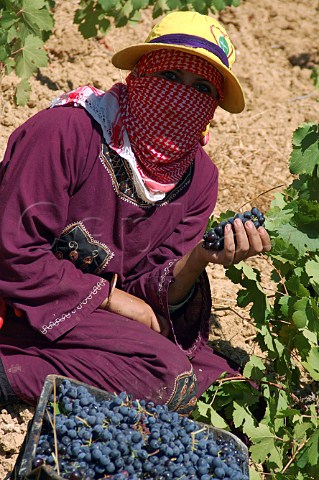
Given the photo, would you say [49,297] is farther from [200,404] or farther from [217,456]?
[217,456]

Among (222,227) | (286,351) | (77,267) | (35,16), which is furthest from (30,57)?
(286,351)

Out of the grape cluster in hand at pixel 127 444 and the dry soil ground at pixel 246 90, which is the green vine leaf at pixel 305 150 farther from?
the grape cluster in hand at pixel 127 444

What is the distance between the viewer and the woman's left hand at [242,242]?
275 cm

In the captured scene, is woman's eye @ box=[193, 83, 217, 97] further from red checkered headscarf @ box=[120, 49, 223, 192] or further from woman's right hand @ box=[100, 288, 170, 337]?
woman's right hand @ box=[100, 288, 170, 337]

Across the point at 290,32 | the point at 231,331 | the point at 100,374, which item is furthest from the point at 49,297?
the point at 290,32

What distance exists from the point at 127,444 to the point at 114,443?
0.04 m

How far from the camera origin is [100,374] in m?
2.84

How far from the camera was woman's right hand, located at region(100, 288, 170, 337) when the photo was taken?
3049 millimetres

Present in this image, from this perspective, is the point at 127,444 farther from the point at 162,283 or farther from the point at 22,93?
the point at 22,93

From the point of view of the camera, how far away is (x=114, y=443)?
2.10 m

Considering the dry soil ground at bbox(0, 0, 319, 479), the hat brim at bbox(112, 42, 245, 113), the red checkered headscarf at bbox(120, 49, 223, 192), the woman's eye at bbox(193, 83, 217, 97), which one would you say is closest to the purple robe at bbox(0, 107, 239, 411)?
the red checkered headscarf at bbox(120, 49, 223, 192)

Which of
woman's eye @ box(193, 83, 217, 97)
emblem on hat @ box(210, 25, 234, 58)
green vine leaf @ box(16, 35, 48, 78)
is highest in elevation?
emblem on hat @ box(210, 25, 234, 58)

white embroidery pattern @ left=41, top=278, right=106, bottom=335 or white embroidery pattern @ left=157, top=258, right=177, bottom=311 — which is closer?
white embroidery pattern @ left=41, top=278, right=106, bottom=335

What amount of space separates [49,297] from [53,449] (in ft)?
2.76
